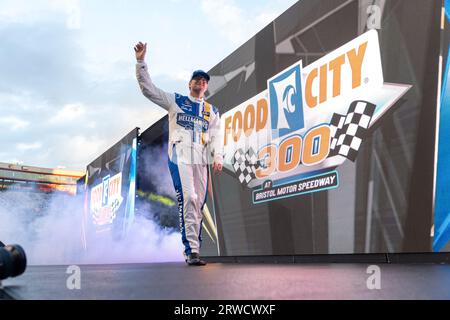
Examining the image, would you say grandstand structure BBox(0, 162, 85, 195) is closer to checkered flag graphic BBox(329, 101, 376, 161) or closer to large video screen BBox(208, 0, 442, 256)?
large video screen BBox(208, 0, 442, 256)

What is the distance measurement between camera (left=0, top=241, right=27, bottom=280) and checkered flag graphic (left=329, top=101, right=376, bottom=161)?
2.49 metres

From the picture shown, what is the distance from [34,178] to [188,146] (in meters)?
21.4

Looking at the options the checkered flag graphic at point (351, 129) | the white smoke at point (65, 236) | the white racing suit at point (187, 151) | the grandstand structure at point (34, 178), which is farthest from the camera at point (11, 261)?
the grandstand structure at point (34, 178)

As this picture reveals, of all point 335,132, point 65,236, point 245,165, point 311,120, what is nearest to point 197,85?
point 311,120

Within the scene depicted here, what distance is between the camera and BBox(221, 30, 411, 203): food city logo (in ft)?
10.4

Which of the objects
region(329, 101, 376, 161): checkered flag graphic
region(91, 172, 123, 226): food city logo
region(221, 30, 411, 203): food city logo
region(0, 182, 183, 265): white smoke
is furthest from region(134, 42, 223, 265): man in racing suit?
region(91, 172, 123, 226): food city logo

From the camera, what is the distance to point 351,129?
3285 mm

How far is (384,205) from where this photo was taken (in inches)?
116

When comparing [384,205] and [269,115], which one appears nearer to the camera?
[384,205]

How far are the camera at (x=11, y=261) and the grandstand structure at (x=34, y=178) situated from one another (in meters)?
16.9

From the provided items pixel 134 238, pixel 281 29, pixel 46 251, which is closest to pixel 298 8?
pixel 281 29

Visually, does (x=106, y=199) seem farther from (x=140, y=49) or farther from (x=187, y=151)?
(x=140, y=49)
